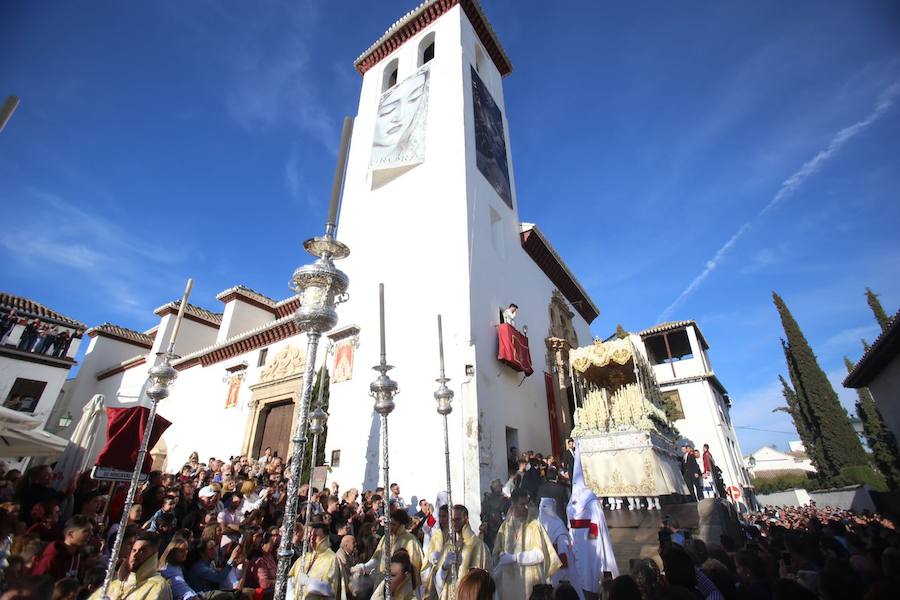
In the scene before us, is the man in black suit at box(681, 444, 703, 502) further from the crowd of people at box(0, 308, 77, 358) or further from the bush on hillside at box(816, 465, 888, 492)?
the crowd of people at box(0, 308, 77, 358)

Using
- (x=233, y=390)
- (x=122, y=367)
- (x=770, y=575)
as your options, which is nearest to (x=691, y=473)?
(x=770, y=575)

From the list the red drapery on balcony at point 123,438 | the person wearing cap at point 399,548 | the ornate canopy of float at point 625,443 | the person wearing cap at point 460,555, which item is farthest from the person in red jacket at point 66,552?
the ornate canopy of float at point 625,443

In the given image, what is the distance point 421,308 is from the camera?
10016mm

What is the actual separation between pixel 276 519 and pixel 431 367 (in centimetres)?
429

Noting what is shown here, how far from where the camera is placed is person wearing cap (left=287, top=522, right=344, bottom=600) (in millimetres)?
3408

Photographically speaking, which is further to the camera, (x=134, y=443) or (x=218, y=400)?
(x=218, y=400)

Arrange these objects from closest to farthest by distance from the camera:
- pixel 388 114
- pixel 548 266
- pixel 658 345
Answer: pixel 388 114 → pixel 548 266 → pixel 658 345

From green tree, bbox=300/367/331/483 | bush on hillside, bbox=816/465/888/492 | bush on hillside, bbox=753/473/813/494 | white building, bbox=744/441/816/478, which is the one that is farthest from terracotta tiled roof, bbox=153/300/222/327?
white building, bbox=744/441/816/478

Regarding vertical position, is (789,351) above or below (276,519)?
above

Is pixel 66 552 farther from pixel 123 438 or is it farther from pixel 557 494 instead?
pixel 557 494

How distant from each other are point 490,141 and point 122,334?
22.6 metres

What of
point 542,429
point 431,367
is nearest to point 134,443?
point 431,367

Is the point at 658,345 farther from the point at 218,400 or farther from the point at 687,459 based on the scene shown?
the point at 218,400

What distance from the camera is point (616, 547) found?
652 cm
